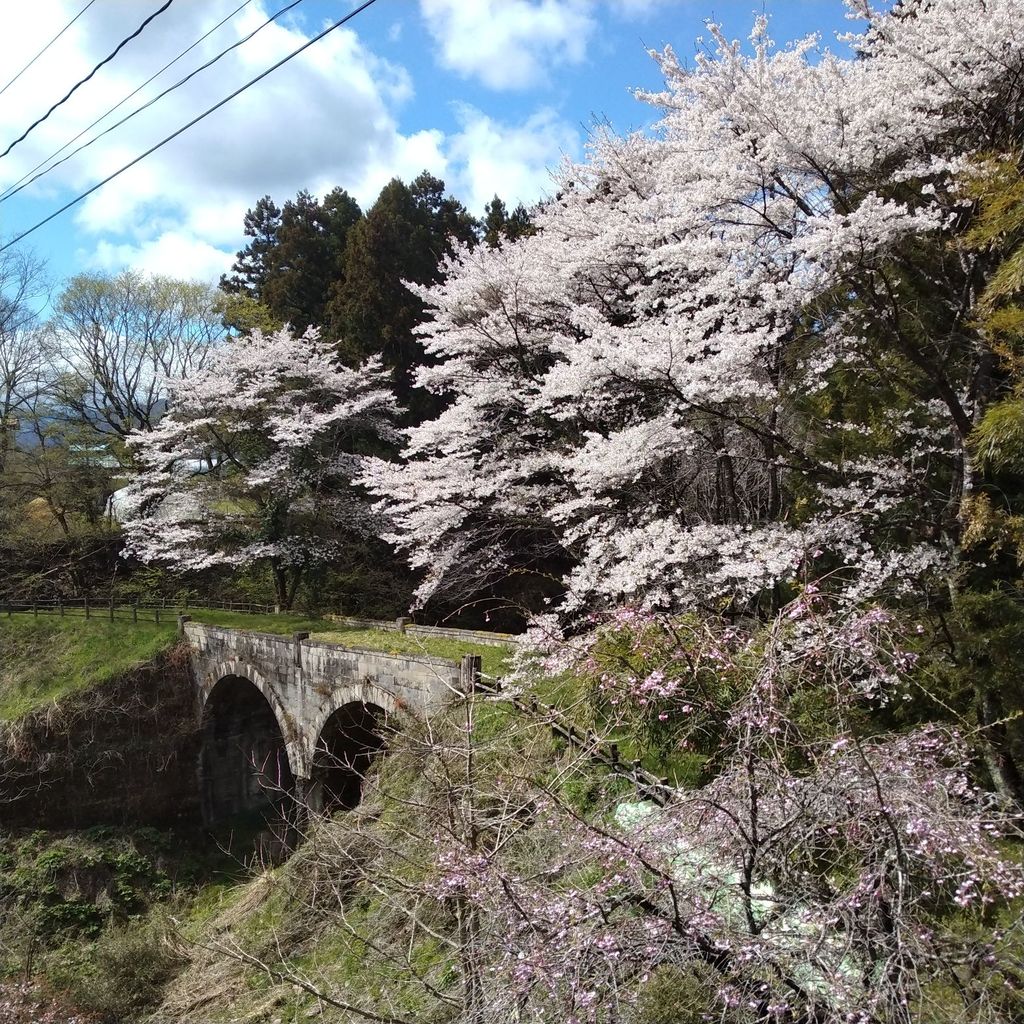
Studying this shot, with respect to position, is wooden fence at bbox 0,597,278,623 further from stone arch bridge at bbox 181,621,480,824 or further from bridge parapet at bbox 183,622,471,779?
bridge parapet at bbox 183,622,471,779

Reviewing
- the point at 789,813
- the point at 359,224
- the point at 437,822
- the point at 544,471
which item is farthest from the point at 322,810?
the point at 359,224

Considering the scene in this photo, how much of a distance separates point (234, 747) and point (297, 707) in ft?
15.9

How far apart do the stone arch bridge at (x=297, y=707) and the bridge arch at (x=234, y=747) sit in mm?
22

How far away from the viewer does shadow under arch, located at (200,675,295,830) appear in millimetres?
16406

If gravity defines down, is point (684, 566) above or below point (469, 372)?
below

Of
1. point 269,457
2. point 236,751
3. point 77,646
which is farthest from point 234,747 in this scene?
point 269,457

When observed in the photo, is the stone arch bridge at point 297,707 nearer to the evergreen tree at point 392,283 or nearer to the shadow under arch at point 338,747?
the shadow under arch at point 338,747

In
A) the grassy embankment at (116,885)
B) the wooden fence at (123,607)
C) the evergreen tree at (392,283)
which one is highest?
the evergreen tree at (392,283)

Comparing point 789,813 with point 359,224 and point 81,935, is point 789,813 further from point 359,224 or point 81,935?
point 359,224

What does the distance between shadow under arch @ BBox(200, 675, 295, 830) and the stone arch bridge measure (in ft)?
0.07

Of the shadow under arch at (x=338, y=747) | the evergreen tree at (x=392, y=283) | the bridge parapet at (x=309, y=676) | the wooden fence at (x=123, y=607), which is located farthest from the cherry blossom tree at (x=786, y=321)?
the wooden fence at (x=123, y=607)

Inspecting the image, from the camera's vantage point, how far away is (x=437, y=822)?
13.5 feet

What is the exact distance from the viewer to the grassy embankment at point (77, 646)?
52.2 ft

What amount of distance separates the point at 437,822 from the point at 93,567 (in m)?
21.1
